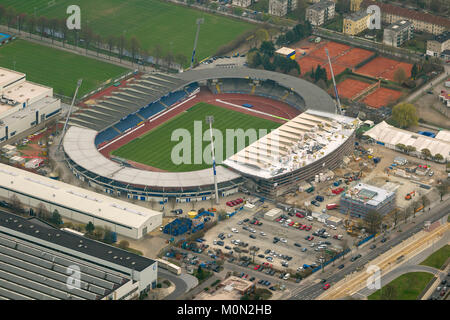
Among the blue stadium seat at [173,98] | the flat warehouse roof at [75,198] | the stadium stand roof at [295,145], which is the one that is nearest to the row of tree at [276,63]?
the blue stadium seat at [173,98]

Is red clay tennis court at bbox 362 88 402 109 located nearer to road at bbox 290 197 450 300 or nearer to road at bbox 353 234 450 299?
road at bbox 290 197 450 300

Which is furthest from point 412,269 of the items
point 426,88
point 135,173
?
point 426,88

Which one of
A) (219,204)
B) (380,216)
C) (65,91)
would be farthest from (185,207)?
(65,91)

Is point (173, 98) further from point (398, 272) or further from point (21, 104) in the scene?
point (398, 272)

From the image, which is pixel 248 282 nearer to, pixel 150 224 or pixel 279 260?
pixel 279 260

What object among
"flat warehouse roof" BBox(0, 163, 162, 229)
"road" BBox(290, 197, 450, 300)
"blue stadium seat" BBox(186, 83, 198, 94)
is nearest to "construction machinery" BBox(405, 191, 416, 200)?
"road" BBox(290, 197, 450, 300)

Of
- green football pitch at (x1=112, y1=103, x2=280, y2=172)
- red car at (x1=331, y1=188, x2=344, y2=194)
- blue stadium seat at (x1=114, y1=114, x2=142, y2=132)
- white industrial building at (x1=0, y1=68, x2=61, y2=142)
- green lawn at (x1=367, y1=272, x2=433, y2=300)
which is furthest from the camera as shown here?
blue stadium seat at (x1=114, y1=114, x2=142, y2=132)

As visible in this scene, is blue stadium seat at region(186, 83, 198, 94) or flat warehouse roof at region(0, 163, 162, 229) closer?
flat warehouse roof at region(0, 163, 162, 229)
